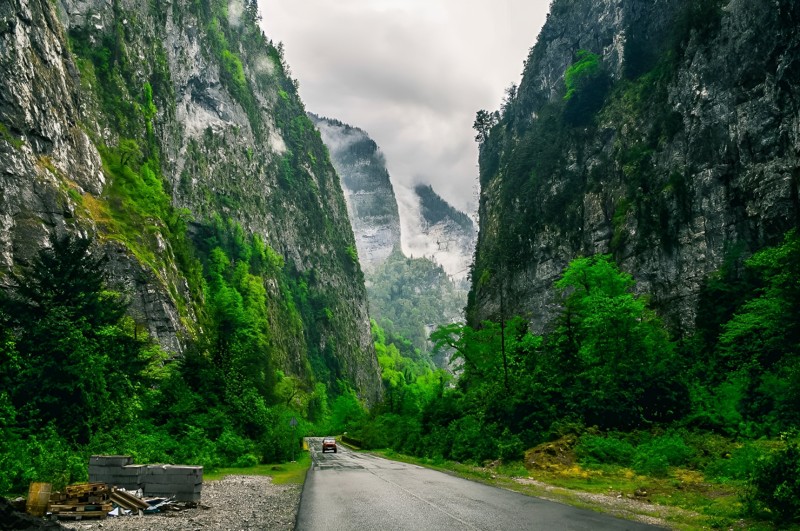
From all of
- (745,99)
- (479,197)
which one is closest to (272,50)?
(479,197)

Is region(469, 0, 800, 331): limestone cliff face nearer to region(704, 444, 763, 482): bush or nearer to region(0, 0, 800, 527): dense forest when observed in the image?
region(0, 0, 800, 527): dense forest

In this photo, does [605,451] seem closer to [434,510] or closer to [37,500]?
[434,510]

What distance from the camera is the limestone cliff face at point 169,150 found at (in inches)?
1693

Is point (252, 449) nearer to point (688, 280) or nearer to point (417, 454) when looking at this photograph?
point (417, 454)

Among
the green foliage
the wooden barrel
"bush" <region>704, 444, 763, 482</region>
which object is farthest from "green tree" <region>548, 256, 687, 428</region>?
the green foliage

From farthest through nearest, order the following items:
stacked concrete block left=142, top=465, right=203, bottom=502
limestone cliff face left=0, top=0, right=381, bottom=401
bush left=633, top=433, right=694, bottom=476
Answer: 1. limestone cliff face left=0, top=0, right=381, bottom=401
2. bush left=633, top=433, right=694, bottom=476
3. stacked concrete block left=142, top=465, right=203, bottom=502

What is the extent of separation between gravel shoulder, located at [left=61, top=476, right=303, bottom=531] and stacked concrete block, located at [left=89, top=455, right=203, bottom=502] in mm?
676

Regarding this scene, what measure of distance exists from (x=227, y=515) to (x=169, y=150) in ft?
243

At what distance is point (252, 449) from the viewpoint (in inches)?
1247

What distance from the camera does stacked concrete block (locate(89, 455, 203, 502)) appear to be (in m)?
14.3

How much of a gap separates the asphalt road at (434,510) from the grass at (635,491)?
1.31 m

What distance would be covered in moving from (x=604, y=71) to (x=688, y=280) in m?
37.0

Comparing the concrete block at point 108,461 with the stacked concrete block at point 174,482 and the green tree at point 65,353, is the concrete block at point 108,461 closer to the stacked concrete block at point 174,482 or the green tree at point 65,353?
the stacked concrete block at point 174,482

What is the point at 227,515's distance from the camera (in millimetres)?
12969
